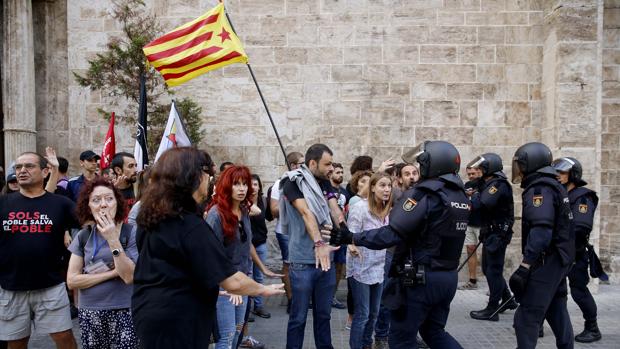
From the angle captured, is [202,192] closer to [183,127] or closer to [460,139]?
[183,127]

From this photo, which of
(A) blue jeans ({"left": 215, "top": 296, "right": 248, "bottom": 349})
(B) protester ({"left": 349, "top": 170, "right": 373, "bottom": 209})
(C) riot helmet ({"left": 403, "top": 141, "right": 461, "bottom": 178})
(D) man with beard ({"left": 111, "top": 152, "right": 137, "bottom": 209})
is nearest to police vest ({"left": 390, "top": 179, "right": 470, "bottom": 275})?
(C) riot helmet ({"left": 403, "top": 141, "right": 461, "bottom": 178})

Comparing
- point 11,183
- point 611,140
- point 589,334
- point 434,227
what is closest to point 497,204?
point 589,334

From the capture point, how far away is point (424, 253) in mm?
4086

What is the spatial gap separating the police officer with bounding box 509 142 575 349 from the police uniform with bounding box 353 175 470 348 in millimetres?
858

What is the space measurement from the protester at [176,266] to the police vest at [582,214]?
4.62 meters

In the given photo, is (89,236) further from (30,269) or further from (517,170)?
(517,170)

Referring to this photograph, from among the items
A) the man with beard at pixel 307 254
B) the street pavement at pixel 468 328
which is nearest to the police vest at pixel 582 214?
the street pavement at pixel 468 328

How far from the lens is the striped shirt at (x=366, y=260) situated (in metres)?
5.18

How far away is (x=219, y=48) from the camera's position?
6059 millimetres

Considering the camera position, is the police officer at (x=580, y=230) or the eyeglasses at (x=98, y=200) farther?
the police officer at (x=580, y=230)

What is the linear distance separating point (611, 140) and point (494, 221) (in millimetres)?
4366

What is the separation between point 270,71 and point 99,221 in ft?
20.6

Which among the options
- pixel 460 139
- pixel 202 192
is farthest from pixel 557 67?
pixel 202 192

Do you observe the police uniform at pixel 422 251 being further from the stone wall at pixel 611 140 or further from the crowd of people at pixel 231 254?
the stone wall at pixel 611 140
